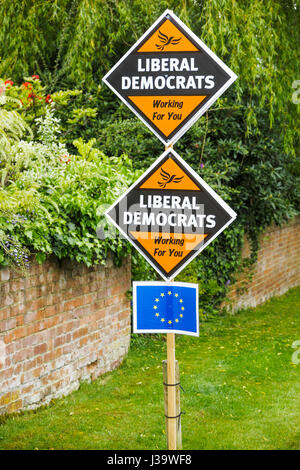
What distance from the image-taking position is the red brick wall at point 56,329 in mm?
5668

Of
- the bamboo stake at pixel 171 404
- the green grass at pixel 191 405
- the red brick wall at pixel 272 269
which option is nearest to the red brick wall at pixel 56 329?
the green grass at pixel 191 405

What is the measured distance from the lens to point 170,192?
156 inches

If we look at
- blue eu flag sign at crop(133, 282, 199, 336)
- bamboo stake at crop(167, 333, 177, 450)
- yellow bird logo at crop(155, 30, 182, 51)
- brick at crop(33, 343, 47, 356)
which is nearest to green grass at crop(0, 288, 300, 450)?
brick at crop(33, 343, 47, 356)

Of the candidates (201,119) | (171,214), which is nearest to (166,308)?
(171,214)

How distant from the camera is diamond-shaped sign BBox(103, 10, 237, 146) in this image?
155 inches

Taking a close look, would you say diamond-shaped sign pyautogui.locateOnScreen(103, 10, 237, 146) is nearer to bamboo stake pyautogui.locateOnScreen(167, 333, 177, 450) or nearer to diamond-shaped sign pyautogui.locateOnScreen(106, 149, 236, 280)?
diamond-shaped sign pyautogui.locateOnScreen(106, 149, 236, 280)

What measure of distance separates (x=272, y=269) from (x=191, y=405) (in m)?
8.45

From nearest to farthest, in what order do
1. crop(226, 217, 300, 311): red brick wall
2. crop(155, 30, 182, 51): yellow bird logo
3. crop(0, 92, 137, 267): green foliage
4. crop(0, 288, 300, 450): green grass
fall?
crop(155, 30, 182, 51): yellow bird logo
crop(0, 288, 300, 450): green grass
crop(0, 92, 137, 267): green foliage
crop(226, 217, 300, 311): red brick wall

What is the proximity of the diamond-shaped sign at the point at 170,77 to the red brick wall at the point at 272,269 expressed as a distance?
7.90 meters

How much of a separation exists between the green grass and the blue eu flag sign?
158cm

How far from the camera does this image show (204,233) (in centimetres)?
390

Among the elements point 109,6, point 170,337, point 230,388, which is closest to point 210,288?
point 230,388

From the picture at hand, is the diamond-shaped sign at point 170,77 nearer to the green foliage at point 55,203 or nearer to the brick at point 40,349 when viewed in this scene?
the green foliage at point 55,203

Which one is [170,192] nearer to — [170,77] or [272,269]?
[170,77]
